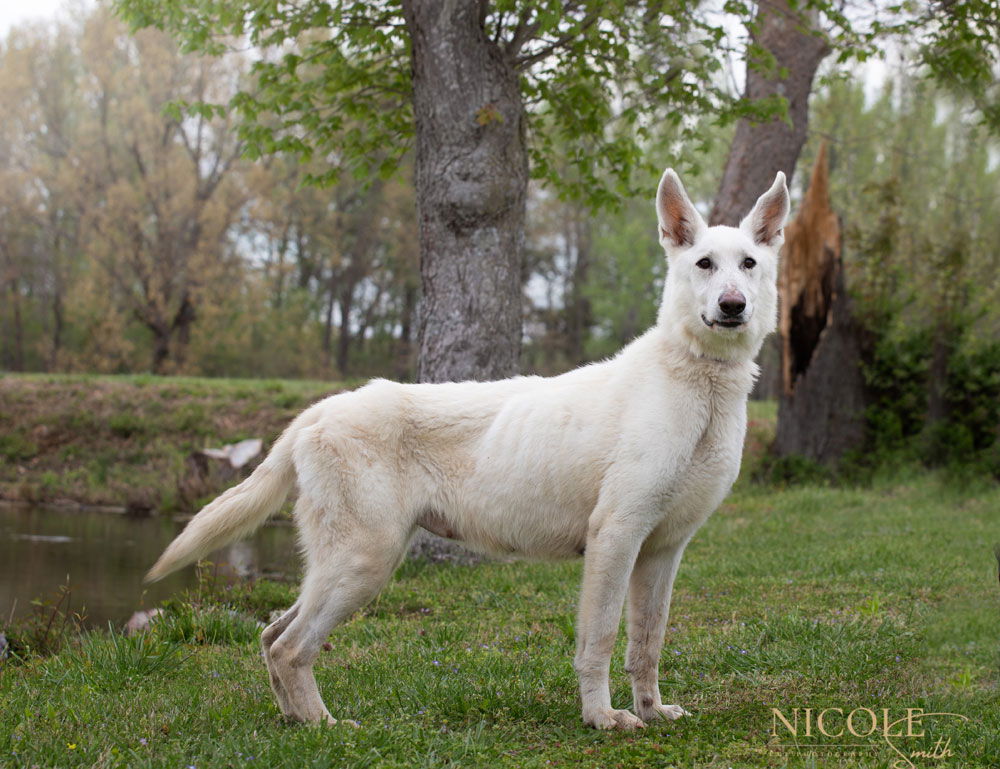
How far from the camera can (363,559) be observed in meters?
4.30

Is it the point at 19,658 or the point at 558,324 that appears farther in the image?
the point at 558,324

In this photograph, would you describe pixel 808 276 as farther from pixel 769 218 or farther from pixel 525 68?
pixel 769 218

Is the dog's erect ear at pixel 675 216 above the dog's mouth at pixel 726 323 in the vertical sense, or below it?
above

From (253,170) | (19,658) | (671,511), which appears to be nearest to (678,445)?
(671,511)

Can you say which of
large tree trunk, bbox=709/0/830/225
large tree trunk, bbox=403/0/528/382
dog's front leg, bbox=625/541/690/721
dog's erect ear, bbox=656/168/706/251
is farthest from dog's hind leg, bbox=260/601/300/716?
large tree trunk, bbox=709/0/830/225

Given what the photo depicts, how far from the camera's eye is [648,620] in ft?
14.9

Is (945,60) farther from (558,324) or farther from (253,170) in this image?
(558,324)

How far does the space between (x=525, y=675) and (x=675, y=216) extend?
2542 millimetres

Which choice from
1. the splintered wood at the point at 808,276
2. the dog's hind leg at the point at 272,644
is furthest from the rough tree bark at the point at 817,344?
the dog's hind leg at the point at 272,644

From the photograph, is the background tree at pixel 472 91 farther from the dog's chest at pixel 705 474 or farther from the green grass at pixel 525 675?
the dog's chest at pixel 705 474

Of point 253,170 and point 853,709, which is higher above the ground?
point 253,170

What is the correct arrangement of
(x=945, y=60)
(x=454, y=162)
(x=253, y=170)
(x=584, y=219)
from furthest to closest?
(x=584, y=219) → (x=253, y=170) → (x=945, y=60) → (x=454, y=162)

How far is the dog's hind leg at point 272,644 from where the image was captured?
4.31m

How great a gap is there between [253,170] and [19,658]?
26.9m
